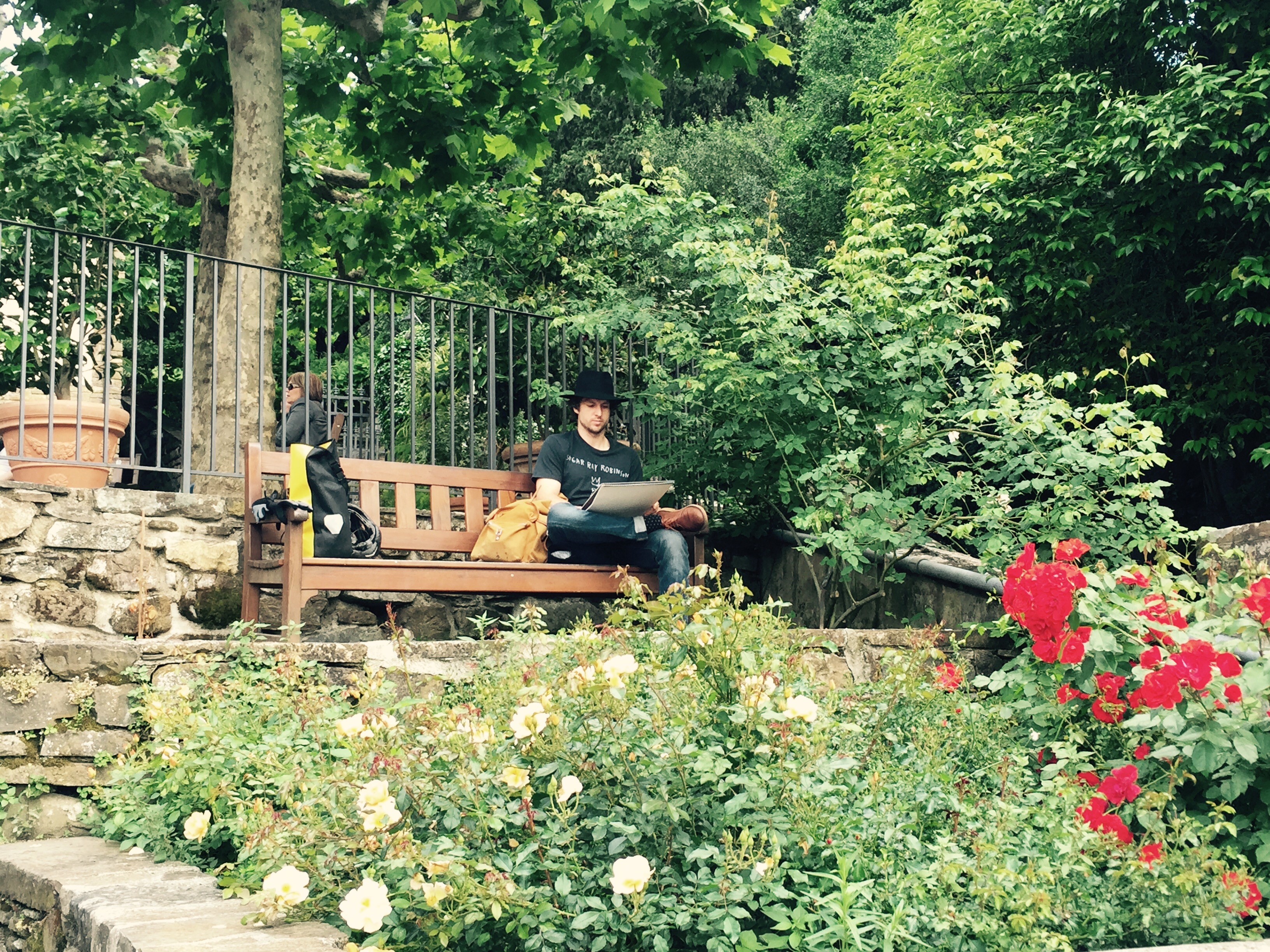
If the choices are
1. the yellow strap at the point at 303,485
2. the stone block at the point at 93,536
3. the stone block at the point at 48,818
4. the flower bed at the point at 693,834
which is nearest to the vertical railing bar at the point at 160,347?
the stone block at the point at 93,536

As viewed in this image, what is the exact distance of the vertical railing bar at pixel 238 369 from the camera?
5.11 m

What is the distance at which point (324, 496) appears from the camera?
4.61 metres

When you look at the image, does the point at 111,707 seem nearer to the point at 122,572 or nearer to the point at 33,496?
the point at 122,572

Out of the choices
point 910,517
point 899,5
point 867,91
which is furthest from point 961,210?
point 899,5

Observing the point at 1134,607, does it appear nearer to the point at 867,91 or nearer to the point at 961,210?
the point at 961,210

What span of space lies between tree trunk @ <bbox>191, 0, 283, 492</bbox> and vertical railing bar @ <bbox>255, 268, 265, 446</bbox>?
0.01m

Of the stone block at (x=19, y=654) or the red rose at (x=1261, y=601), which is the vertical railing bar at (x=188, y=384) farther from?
the red rose at (x=1261, y=601)

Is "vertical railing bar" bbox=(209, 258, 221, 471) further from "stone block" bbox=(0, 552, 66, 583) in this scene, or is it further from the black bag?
"stone block" bbox=(0, 552, 66, 583)

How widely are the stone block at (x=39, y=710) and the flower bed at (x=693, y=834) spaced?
1.05 metres

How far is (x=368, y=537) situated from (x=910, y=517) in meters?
2.38

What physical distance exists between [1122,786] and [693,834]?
42.0 inches

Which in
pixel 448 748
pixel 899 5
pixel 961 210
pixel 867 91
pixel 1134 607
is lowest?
pixel 448 748

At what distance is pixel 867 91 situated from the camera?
51.1 feet

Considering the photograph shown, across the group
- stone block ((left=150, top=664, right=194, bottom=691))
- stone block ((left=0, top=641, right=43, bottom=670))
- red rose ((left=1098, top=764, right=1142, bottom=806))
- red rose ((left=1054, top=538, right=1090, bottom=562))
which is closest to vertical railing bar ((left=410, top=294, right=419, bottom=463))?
stone block ((left=150, top=664, right=194, bottom=691))
